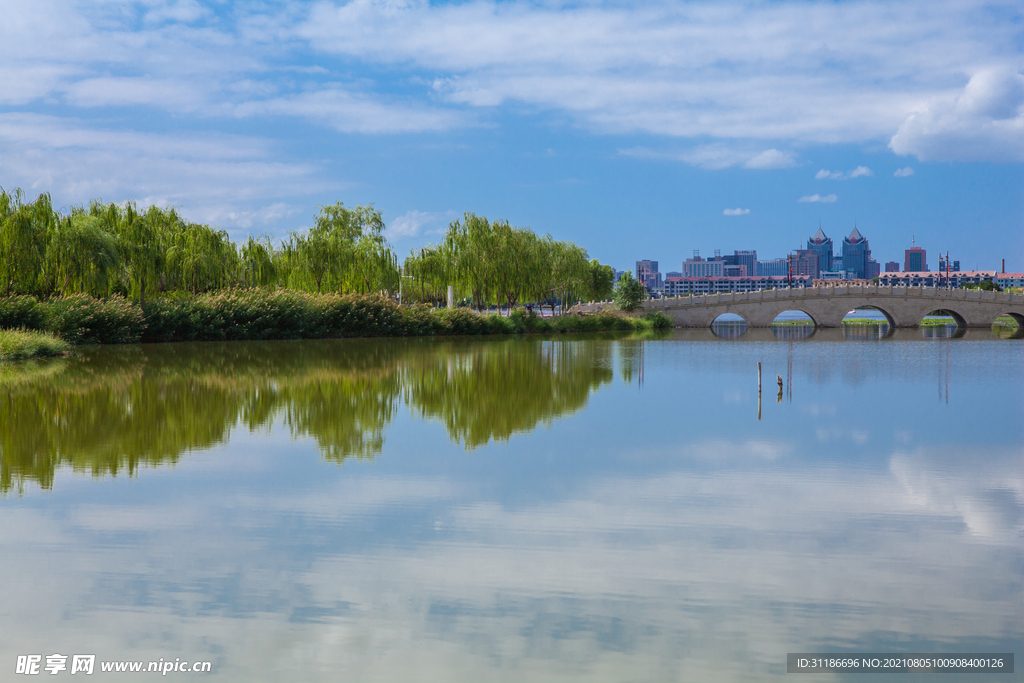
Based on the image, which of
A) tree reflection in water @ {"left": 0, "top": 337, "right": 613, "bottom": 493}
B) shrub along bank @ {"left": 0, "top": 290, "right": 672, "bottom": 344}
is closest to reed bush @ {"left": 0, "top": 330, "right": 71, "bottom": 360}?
tree reflection in water @ {"left": 0, "top": 337, "right": 613, "bottom": 493}

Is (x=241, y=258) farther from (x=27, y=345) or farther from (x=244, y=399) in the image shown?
(x=244, y=399)

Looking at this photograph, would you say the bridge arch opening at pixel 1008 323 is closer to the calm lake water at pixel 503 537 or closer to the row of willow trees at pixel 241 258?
the row of willow trees at pixel 241 258

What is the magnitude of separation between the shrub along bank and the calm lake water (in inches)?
522

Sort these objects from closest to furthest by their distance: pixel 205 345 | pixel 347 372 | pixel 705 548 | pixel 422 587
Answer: pixel 422 587, pixel 705 548, pixel 347 372, pixel 205 345

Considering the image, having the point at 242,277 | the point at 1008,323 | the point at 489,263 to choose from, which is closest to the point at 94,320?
the point at 242,277

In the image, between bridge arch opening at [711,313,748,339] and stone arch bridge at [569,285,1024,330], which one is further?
stone arch bridge at [569,285,1024,330]

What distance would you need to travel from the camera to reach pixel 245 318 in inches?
1185

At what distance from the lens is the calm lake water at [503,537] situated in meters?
4.06

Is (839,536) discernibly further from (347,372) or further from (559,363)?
(559,363)

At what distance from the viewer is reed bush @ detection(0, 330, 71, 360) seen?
19.6 m

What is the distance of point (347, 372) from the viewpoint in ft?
59.2

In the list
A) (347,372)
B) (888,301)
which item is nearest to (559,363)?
(347,372)

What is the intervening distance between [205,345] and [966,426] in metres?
22.4

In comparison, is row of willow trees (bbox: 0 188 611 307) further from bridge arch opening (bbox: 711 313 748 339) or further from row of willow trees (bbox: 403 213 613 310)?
bridge arch opening (bbox: 711 313 748 339)
